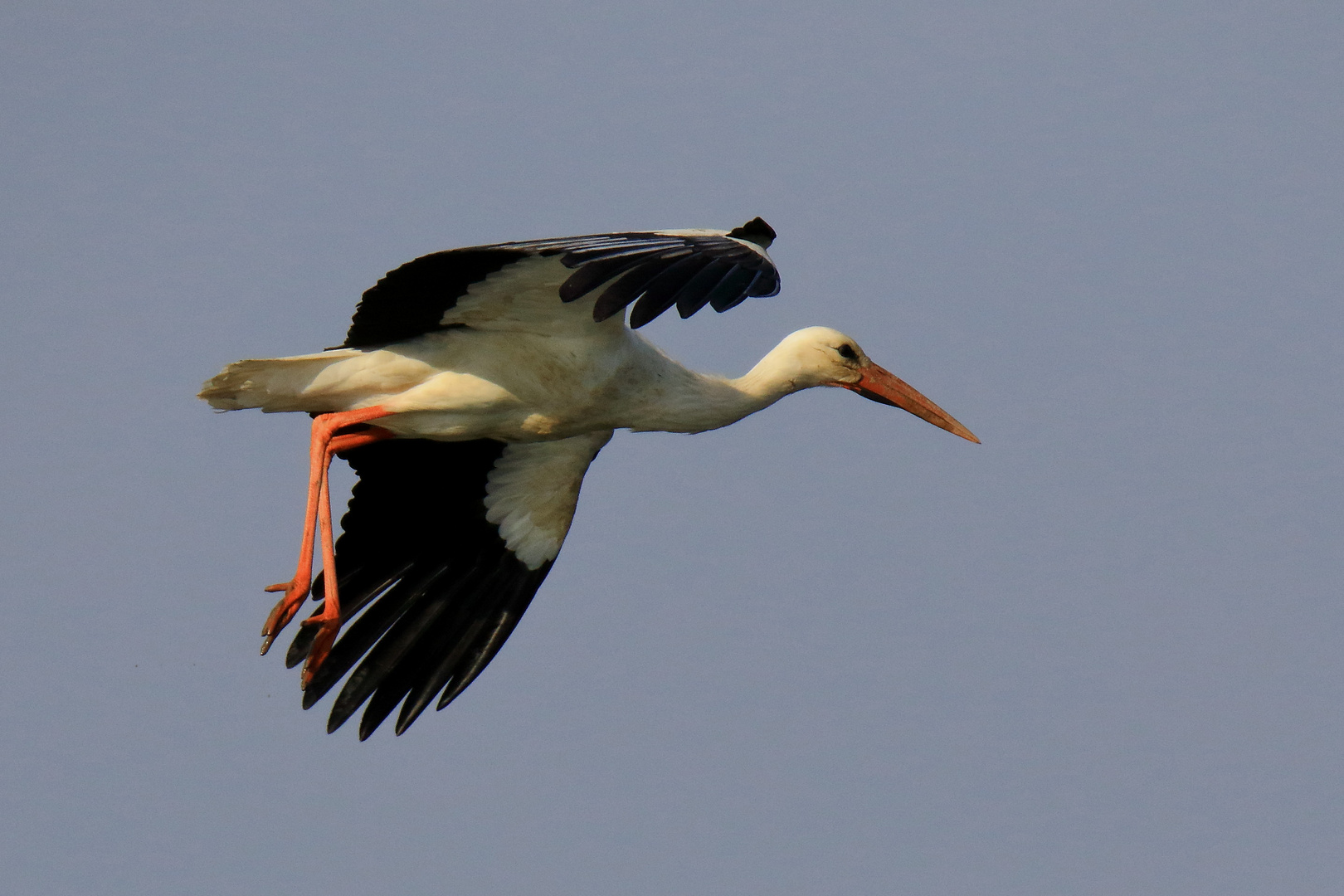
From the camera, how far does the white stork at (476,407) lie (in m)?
7.34

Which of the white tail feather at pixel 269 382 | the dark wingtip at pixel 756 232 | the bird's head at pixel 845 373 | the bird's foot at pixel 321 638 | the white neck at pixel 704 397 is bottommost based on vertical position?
the bird's foot at pixel 321 638

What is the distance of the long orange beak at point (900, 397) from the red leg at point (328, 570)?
265 centimetres

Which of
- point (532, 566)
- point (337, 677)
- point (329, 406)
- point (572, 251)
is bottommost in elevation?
point (337, 677)

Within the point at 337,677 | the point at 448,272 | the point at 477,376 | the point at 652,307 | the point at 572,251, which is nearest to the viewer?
the point at 652,307

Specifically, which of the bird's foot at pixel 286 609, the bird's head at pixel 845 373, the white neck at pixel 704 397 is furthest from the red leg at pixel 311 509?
the bird's head at pixel 845 373

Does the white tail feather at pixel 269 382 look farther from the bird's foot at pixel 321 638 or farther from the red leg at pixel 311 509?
the bird's foot at pixel 321 638

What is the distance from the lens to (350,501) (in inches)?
385

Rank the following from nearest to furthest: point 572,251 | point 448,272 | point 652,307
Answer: point 652,307 → point 572,251 → point 448,272

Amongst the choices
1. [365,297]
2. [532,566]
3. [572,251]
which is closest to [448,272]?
[365,297]

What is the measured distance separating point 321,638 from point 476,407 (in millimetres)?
1425

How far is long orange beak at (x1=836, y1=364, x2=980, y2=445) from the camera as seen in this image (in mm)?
9680

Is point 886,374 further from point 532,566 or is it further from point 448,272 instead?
point 448,272

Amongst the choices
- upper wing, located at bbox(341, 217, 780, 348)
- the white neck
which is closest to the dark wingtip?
upper wing, located at bbox(341, 217, 780, 348)

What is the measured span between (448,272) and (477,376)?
2.42 feet
